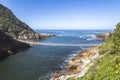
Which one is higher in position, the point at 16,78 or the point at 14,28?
the point at 14,28

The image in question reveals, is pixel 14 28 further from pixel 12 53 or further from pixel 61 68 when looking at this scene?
pixel 61 68

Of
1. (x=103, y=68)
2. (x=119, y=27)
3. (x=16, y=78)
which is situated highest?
(x=119, y=27)

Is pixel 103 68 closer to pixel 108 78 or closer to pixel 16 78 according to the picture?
pixel 108 78

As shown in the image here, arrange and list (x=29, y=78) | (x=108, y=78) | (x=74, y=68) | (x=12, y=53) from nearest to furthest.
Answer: (x=108, y=78) → (x=29, y=78) → (x=74, y=68) → (x=12, y=53)

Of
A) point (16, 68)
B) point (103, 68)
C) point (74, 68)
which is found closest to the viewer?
point (103, 68)

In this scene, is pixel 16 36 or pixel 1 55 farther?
pixel 16 36

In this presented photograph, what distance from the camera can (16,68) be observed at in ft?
170

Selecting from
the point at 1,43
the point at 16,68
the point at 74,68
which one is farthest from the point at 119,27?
the point at 1,43

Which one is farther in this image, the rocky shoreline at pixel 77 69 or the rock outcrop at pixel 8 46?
the rock outcrop at pixel 8 46

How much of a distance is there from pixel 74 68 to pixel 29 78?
11.7 m

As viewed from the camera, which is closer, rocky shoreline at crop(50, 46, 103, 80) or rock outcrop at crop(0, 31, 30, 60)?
rocky shoreline at crop(50, 46, 103, 80)

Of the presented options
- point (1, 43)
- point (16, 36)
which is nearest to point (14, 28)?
point (16, 36)

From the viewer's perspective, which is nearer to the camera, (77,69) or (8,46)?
(77,69)

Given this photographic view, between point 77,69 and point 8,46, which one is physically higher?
point 8,46
